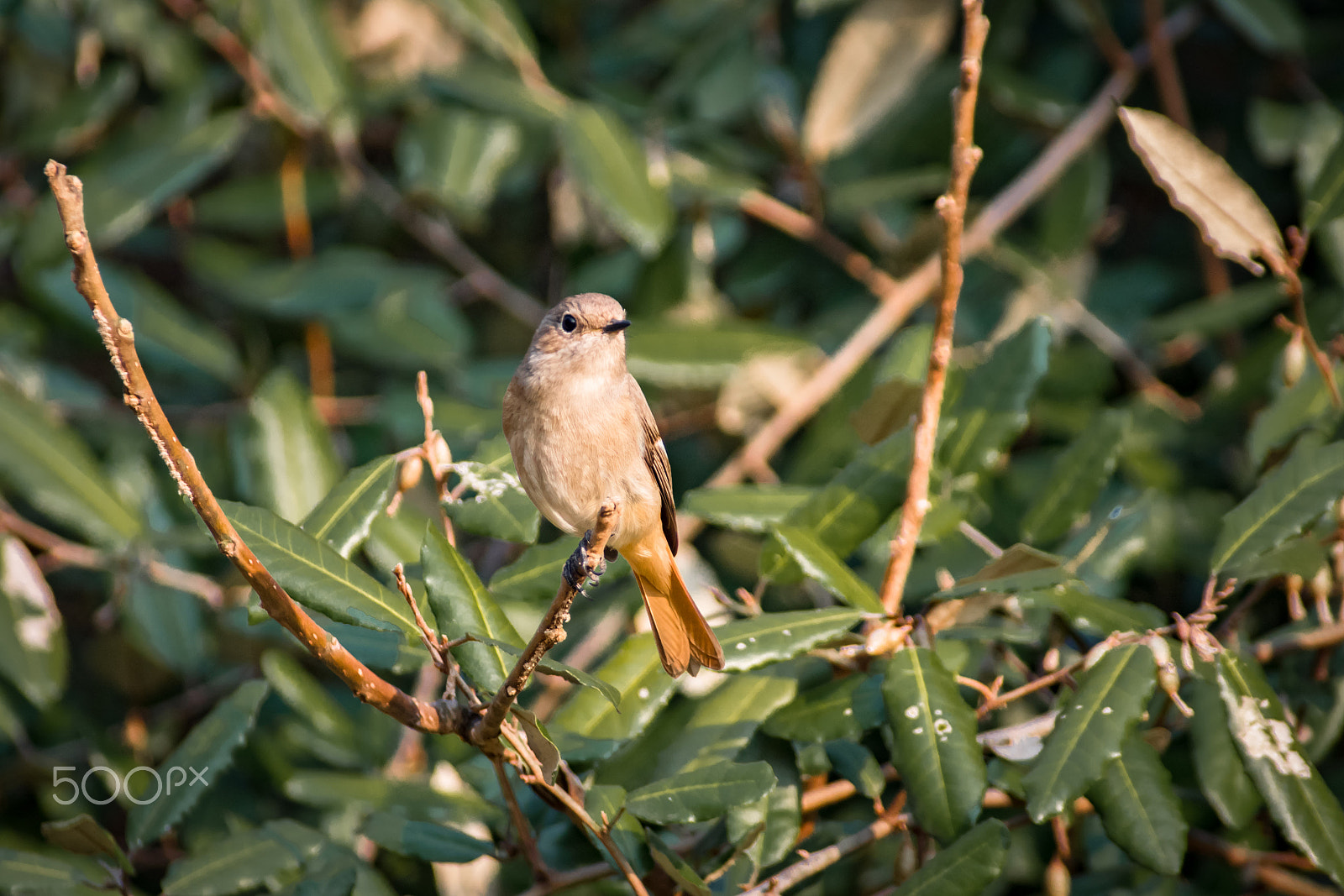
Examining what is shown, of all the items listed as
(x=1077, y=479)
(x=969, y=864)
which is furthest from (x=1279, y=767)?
(x=1077, y=479)

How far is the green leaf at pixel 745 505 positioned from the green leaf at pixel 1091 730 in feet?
2.13

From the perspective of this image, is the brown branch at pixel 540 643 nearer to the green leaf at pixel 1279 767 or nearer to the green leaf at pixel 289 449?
the green leaf at pixel 1279 767

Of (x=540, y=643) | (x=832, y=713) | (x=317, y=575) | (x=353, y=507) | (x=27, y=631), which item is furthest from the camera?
(x=27, y=631)

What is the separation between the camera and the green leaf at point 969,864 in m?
1.72

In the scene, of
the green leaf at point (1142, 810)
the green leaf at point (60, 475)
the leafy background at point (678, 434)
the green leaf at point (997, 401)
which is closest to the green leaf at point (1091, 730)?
the leafy background at point (678, 434)

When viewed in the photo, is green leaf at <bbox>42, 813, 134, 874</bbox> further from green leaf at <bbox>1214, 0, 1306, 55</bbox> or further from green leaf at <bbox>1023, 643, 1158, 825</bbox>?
green leaf at <bbox>1214, 0, 1306, 55</bbox>

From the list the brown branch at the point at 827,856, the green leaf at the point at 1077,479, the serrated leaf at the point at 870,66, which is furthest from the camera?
the serrated leaf at the point at 870,66

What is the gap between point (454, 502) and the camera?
1948mm

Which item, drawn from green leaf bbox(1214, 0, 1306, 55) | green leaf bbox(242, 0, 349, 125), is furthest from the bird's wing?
green leaf bbox(1214, 0, 1306, 55)

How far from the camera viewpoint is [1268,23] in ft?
10.9

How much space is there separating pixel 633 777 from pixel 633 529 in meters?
0.49

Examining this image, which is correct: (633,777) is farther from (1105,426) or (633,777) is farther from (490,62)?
(490,62)

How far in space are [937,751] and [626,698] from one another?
22.0 inches

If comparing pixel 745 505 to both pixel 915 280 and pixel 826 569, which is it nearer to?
pixel 826 569
